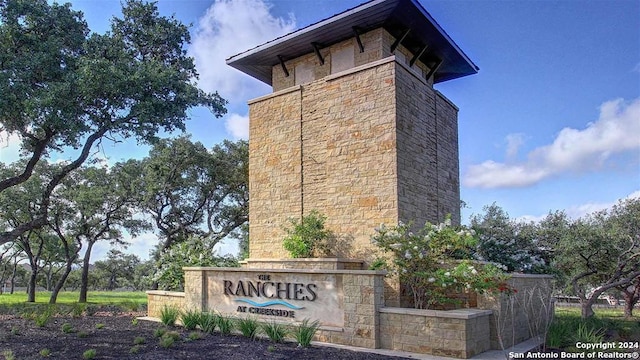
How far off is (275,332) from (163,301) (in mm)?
5375

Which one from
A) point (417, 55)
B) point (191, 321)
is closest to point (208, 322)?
point (191, 321)

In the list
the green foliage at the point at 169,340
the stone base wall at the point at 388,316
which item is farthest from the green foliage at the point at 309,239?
the green foliage at the point at 169,340

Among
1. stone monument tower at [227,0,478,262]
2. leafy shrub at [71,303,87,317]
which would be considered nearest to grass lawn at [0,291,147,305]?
leafy shrub at [71,303,87,317]

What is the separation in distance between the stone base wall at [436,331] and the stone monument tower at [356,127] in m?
2.94

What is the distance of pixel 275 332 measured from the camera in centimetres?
891

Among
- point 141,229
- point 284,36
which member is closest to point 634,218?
point 284,36

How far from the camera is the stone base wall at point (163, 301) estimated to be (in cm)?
1242

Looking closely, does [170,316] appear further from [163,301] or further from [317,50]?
Answer: [317,50]

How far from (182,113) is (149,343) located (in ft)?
20.9

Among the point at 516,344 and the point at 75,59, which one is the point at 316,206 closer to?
the point at 516,344

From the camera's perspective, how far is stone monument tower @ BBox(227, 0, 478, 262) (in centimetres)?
1140

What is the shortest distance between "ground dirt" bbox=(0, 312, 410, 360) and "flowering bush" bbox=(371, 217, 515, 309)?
205cm

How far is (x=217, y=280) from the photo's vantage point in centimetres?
1146

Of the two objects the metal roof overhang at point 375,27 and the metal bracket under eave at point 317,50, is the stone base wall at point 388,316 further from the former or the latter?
the metal roof overhang at point 375,27
